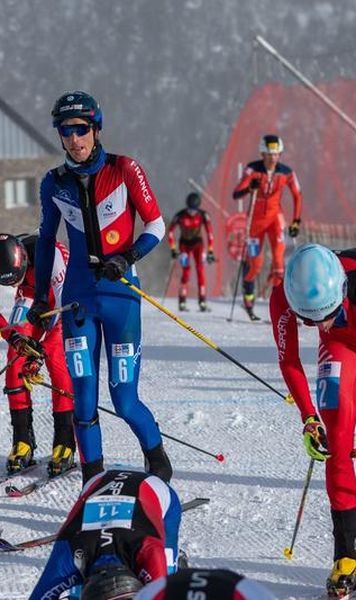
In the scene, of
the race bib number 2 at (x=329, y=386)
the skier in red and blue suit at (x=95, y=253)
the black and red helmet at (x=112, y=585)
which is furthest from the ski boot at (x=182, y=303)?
the black and red helmet at (x=112, y=585)

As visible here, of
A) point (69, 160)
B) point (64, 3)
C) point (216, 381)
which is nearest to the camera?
point (69, 160)

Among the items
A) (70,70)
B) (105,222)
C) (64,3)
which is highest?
(64,3)

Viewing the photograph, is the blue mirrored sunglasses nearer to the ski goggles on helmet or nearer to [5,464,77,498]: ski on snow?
the ski goggles on helmet

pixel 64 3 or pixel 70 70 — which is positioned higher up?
pixel 64 3

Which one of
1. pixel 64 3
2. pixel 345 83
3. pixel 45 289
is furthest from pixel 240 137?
pixel 64 3

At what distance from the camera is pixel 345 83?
34.8 meters

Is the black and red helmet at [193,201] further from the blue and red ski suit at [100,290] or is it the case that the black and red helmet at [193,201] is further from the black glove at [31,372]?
the blue and red ski suit at [100,290]

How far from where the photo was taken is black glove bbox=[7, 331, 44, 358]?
6.36 metres

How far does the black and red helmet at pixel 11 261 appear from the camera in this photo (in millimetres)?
6203

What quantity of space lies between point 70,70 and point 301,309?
78189 millimetres

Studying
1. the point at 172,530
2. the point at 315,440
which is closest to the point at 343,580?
the point at 315,440

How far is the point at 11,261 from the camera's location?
6.21 metres

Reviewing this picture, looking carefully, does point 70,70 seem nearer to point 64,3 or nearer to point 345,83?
point 64,3

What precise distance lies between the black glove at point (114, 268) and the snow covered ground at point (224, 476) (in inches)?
51.7
